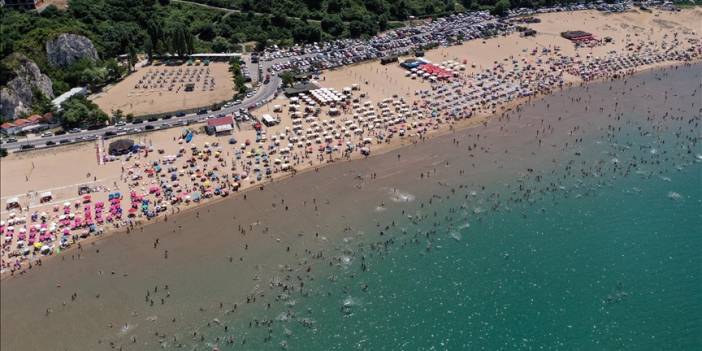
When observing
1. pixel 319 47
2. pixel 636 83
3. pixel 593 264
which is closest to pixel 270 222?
pixel 593 264

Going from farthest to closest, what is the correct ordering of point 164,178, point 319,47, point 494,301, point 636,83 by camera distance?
1. point 319,47
2. point 636,83
3. point 164,178
4. point 494,301

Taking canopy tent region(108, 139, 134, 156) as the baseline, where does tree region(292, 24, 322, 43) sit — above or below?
above

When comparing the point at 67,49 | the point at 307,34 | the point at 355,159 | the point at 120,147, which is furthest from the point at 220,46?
the point at 355,159

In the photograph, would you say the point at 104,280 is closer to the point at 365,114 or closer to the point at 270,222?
the point at 270,222

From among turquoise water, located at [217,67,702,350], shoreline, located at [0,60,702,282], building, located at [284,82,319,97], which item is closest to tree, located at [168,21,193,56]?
building, located at [284,82,319,97]

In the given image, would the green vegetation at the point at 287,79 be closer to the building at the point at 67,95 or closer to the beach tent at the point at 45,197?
the building at the point at 67,95

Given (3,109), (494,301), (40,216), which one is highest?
(3,109)

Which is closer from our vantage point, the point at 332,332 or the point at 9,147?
the point at 332,332

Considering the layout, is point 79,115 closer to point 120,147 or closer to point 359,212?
point 120,147

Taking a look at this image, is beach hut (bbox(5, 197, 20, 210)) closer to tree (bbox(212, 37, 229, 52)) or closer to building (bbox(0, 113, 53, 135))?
building (bbox(0, 113, 53, 135))
